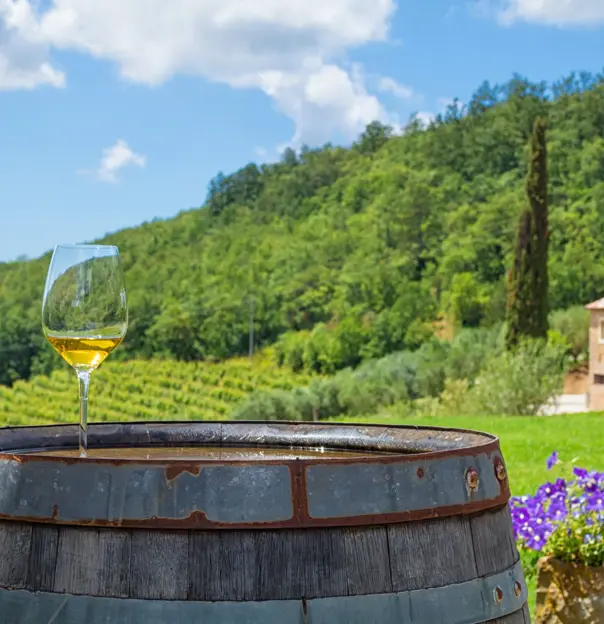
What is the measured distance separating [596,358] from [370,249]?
28667 millimetres

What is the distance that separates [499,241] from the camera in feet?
146

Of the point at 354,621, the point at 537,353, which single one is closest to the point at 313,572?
the point at 354,621

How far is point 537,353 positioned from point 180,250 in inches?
2079

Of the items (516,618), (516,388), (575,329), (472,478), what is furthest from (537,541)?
(575,329)

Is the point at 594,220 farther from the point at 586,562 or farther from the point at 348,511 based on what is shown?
the point at 348,511

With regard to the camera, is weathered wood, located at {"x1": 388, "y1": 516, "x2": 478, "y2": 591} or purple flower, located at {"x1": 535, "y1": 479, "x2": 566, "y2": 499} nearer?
weathered wood, located at {"x1": 388, "y1": 516, "x2": 478, "y2": 591}

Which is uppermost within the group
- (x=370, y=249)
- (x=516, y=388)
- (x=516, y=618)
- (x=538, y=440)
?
(x=370, y=249)

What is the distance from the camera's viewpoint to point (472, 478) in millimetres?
1686

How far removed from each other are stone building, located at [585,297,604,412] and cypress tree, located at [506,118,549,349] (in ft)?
3.84

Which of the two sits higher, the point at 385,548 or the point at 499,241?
the point at 499,241

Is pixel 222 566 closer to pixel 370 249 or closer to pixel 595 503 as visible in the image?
pixel 595 503

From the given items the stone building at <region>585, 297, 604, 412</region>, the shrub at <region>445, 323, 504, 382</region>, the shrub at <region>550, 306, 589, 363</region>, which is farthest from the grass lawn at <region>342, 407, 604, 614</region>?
the shrub at <region>550, 306, 589, 363</region>

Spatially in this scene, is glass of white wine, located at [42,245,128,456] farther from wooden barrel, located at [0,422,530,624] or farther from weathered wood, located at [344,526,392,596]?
weathered wood, located at [344,526,392,596]

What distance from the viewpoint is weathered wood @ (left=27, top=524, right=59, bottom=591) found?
1.53 meters
